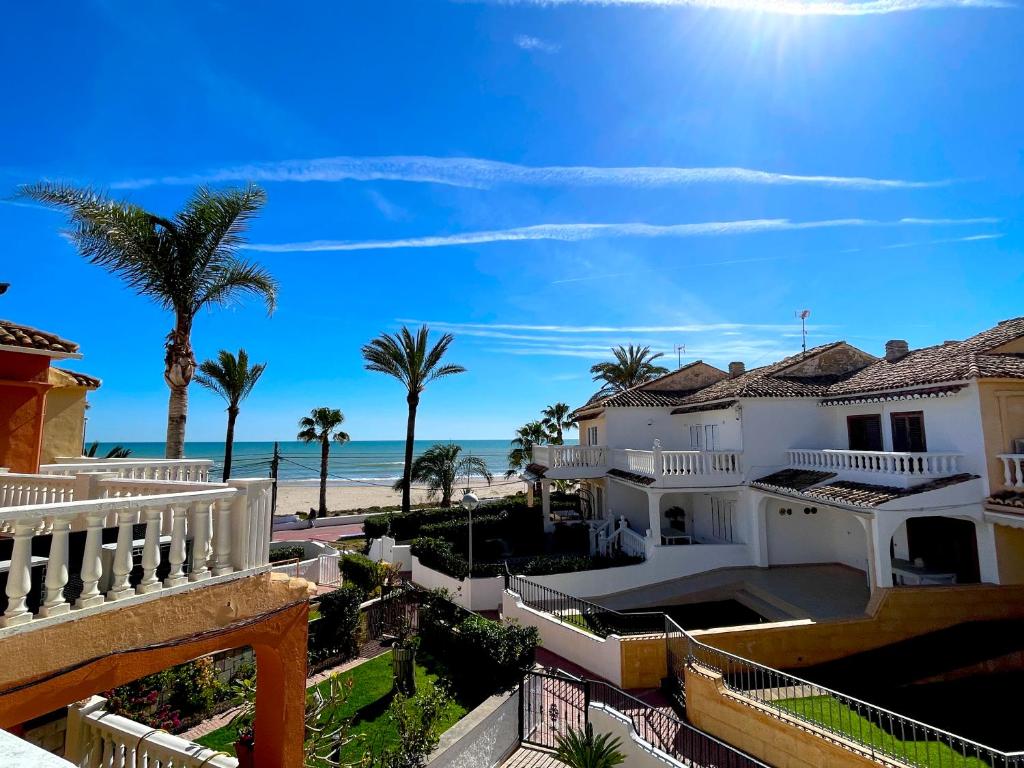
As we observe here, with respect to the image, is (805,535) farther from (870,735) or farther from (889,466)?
(870,735)

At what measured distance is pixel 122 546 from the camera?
167 inches

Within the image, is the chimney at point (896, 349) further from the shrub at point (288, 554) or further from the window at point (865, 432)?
the shrub at point (288, 554)

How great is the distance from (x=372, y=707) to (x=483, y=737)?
9.20 feet

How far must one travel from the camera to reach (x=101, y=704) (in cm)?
698

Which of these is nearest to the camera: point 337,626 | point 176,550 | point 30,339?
point 176,550

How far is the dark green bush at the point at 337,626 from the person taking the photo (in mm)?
12711

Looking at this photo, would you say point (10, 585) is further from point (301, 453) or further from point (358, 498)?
point (301, 453)

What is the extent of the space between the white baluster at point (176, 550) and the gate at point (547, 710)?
760cm

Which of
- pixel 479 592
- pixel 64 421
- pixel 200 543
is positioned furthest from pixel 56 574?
pixel 479 592

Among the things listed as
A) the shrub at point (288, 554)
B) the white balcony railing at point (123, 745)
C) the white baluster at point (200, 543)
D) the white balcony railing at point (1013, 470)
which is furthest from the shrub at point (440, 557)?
the white balcony railing at point (1013, 470)

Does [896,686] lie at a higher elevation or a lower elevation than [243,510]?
lower

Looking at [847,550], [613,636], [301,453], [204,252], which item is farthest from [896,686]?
[301,453]

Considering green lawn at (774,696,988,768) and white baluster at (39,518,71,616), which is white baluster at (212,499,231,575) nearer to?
white baluster at (39,518,71,616)

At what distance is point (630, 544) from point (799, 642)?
726 cm
